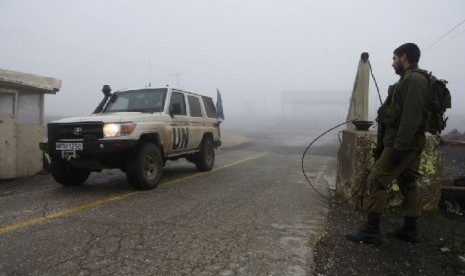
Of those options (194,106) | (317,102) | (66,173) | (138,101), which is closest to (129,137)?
(66,173)

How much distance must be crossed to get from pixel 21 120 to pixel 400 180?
7928 mm

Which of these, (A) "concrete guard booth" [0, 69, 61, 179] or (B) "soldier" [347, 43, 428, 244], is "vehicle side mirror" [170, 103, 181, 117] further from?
(B) "soldier" [347, 43, 428, 244]

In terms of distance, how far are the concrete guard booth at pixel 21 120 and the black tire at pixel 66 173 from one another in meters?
1.88

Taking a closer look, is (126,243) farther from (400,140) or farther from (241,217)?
(400,140)

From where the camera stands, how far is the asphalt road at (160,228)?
137 inches

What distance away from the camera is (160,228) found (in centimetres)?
456

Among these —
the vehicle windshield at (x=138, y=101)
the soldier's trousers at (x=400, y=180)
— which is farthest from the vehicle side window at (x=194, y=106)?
the soldier's trousers at (x=400, y=180)

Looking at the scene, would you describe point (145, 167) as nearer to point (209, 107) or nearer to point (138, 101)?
point (138, 101)

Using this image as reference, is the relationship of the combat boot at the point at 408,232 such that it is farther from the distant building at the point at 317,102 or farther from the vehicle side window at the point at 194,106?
A: the distant building at the point at 317,102

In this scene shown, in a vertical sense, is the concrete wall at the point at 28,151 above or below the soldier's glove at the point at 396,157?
below

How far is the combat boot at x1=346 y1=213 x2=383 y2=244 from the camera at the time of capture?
4133 mm

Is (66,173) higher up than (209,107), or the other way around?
(209,107)

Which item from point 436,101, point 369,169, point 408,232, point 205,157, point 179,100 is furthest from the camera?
point 205,157

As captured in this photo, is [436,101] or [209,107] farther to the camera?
[209,107]
